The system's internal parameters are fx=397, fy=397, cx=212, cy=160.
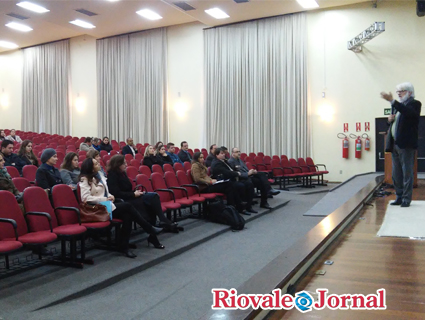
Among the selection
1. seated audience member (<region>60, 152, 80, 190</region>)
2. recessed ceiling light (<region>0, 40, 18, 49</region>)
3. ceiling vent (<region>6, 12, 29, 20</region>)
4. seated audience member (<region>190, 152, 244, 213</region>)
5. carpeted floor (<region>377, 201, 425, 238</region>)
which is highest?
recessed ceiling light (<region>0, 40, 18, 49</region>)

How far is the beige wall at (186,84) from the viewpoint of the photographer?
13242 millimetres

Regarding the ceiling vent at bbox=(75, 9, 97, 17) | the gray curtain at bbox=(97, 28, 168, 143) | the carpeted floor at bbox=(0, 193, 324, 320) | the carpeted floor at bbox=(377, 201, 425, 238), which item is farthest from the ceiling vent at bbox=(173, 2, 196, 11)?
the carpeted floor at bbox=(377, 201, 425, 238)

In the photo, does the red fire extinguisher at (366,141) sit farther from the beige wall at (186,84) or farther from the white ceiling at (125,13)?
the beige wall at (186,84)

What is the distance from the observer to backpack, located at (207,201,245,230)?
576cm

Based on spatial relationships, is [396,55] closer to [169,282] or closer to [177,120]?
[177,120]

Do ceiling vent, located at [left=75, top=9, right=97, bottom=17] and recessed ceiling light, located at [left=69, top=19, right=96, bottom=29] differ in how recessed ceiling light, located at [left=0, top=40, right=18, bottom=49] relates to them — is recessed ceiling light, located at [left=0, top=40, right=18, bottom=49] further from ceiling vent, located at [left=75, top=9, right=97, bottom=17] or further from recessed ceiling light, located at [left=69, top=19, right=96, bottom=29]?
ceiling vent, located at [left=75, top=9, right=97, bottom=17]

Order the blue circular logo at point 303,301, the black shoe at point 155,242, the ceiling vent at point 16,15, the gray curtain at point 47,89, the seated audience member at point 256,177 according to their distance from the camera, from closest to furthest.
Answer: the blue circular logo at point 303,301, the black shoe at point 155,242, the seated audience member at point 256,177, the ceiling vent at point 16,15, the gray curtain at point 47,89

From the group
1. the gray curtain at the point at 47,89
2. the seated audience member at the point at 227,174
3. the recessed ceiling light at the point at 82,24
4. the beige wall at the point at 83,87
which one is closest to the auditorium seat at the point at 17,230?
the seated audience member at the point at 227,174

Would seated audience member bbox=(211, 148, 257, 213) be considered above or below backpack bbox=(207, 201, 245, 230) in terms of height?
above

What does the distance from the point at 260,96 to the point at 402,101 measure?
8.17m

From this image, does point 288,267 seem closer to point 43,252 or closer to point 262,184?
point 43,252

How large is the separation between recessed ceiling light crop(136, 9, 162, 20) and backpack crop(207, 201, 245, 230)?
8027 millimetres

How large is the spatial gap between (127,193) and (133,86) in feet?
33.8

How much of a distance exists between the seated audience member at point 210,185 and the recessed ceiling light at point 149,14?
7.19 m
